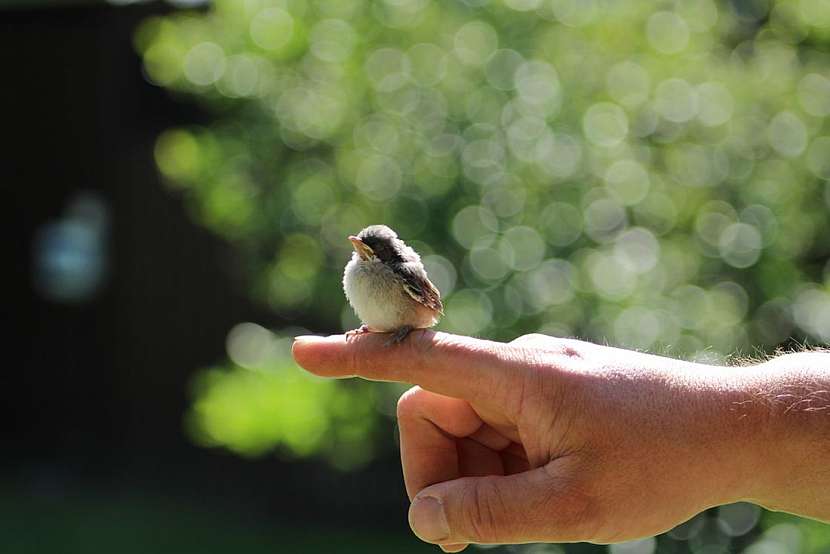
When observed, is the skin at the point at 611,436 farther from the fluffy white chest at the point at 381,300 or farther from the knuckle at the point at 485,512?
the fluffy white chest at the point at 381,300

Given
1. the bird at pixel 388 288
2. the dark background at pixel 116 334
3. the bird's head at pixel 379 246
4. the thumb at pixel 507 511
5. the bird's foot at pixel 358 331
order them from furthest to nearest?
1. the dark background at pixel 116 334
2. the bird's head at pixel 379 246
3. the bird at pixel 388 288
4. the bird's foot at pixel 358 331
5. the thumb at pixel 507 511

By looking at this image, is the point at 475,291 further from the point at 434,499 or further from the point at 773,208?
the point at 434,499

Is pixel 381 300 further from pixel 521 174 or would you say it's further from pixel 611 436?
pixel 521 174

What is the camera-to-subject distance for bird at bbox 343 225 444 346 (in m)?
4.17

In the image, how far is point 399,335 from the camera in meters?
3.88

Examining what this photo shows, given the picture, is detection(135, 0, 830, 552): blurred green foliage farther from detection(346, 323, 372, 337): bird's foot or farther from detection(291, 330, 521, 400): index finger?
detection(291, 330, 521, 400): index finger

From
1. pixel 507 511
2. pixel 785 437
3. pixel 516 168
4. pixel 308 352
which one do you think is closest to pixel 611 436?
pixel 507 511

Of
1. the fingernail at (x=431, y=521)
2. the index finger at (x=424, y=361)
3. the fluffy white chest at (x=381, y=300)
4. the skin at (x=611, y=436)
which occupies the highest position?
the fluffy white chest at (x=381, y=300)

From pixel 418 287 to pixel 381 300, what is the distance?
18 centimetres

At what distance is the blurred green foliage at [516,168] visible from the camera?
22.2 feet

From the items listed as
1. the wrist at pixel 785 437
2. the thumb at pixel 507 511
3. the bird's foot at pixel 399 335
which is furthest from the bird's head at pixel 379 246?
the wrist at pixel 785 437

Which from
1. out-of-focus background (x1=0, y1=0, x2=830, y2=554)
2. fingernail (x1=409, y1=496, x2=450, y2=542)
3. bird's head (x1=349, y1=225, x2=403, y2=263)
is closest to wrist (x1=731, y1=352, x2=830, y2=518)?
fingernail (x1=409, y1=496, x2=450, y2=542)

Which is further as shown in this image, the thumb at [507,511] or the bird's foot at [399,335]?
the bird's foot at [399,335]

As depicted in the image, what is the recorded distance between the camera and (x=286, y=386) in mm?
6926
